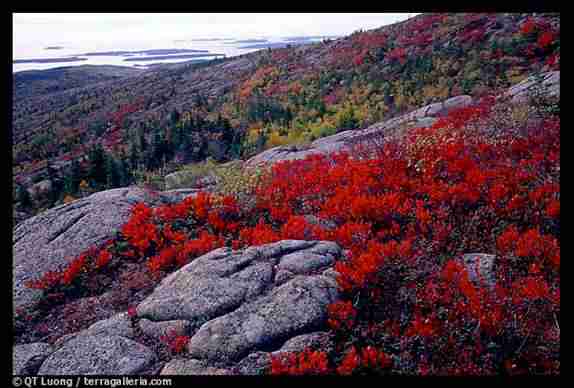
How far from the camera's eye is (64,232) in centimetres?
795

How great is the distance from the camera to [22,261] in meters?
7.48

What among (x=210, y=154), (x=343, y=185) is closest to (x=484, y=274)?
(x=343, y=185)

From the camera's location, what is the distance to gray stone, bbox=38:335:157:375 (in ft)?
16.3

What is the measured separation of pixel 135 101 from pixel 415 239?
47.1 m

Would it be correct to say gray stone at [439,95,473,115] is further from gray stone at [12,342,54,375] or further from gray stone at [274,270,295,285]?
gray stone at [12,342,54,375]

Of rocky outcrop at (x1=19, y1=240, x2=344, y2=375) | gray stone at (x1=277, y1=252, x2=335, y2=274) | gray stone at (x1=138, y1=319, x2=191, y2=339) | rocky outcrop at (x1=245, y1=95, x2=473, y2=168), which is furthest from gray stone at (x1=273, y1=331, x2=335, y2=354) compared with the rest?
rocky outcrop at (x1=245, y1=95, x2=473, y2=168)

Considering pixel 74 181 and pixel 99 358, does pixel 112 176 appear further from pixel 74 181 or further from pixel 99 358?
pixel 99 358

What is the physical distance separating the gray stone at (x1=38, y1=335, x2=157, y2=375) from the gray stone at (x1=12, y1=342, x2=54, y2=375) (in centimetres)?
13

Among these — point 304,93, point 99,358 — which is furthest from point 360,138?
point 304,93

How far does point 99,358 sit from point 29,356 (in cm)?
117

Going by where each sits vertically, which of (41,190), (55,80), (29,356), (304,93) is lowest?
(41,190)

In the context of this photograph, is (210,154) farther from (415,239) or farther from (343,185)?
(415,239)

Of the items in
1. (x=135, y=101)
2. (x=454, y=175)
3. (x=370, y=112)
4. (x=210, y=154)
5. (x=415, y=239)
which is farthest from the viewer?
(x=135, y=101)
